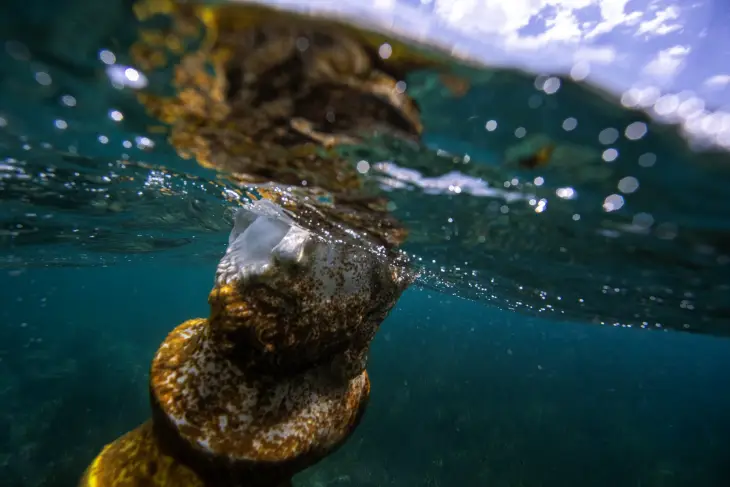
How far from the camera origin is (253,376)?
6.66 meters

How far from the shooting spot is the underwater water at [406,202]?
476 cm

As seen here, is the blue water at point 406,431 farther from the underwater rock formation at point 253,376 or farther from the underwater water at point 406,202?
the underwater rock formation at point 253,376

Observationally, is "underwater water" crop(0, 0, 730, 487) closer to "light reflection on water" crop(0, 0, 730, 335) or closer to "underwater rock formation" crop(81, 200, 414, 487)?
"light reflection on water" crop(0, 0, 730, 335)

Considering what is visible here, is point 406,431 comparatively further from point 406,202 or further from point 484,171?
point 484,171

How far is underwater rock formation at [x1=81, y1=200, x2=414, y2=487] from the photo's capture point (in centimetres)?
616

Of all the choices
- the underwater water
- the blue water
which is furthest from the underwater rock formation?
the blue water

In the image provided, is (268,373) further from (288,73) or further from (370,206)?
(288,73)

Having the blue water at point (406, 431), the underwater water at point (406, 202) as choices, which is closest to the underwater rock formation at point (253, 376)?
the underwater water at point (406, 202)

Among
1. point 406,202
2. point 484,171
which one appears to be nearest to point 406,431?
point 406,202

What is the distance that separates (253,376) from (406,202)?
4599 millimetres

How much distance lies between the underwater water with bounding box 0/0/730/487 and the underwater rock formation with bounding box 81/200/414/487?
1.87 m

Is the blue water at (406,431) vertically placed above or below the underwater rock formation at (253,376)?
below

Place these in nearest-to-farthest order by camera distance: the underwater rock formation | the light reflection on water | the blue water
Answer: the light reflection on water < the underwater rock formation < the blue water

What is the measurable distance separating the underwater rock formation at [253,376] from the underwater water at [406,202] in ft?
6.13
